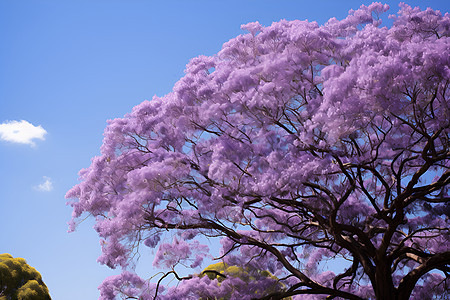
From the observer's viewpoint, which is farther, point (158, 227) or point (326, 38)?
point (158, 227)

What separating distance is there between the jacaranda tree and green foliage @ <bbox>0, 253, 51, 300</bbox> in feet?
17.9

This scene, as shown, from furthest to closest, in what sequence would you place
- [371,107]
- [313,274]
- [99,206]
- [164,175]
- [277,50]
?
[313,274] < [99,206] < [277,50] < [164,175] < [371,107]

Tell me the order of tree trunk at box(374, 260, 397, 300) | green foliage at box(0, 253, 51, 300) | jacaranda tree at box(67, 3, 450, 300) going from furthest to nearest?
green foliage at box(0, 253, 51, 300) → tree trunk at box(374, 260, 397, 300) → jacaranda tree at box(67, 3, 450, 300)

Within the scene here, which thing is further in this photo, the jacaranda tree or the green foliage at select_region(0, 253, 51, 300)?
the green foliage at select_region(0, 253, 51, 300)

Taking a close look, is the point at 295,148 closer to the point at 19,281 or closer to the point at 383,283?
the point at 383,283

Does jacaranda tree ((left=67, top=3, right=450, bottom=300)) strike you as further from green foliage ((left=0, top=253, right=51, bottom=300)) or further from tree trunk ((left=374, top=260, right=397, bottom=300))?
green foliage ((left=0, top=253, right=51, bottom=300))

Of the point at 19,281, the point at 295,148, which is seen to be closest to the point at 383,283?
the point at 295,148

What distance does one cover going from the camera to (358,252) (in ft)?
29.8

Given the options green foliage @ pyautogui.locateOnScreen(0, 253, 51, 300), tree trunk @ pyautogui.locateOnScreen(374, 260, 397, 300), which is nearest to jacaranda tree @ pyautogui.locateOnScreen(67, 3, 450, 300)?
tree trunk @ pyautogui.locateOnScreen(374, 260, 397, 300)

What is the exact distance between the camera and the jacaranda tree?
721 centimetres

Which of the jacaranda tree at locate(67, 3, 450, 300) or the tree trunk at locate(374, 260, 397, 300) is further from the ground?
the jacaranda tree at locate(67, 3, 450, 300)

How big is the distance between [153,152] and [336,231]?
3.54 metres

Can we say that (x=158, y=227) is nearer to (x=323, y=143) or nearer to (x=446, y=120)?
(x=323, y=143)

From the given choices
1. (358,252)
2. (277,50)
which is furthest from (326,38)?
(358,252)
